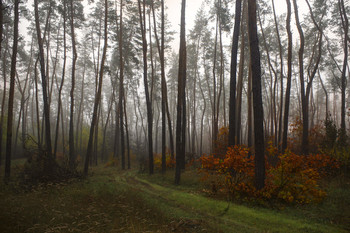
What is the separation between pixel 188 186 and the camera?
9320 mm

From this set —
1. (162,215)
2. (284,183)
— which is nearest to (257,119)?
(284,183)

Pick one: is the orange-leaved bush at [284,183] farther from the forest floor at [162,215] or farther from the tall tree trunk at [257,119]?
the forest floor at [162,215]

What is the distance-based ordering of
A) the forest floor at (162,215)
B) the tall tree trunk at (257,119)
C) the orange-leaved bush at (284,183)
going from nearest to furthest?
the forest floor at (162,215)
the orange-leaved bush at (284,183)
the tall tree trunk at (257,119)

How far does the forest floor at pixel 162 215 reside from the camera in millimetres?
4308

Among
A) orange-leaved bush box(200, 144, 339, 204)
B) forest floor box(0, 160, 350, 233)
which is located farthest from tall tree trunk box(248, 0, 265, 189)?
forest floor box(0, 160, 350, 233)

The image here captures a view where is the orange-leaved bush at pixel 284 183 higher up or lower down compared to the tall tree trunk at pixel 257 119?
lower down

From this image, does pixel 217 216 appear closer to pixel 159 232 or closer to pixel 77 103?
pixel 159 232

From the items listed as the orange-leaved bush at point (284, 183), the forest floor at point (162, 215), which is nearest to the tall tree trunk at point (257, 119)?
the orange-leaved bush at point (284, 183)

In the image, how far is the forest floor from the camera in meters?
4.31

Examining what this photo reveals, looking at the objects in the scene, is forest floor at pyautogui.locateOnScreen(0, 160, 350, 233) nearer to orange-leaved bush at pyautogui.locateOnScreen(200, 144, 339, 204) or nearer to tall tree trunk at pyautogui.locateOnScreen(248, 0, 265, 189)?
orange-leaved bush at pyautogui.locateOnScreen(200, 144, 339, 204)

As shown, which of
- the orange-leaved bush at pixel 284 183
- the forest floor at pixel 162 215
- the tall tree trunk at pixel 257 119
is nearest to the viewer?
the forest floor at pixel 162 215

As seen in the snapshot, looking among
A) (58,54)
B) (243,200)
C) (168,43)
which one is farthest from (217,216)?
(58,54)

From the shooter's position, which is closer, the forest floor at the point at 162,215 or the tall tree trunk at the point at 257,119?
the forest floor at the point at 162,215

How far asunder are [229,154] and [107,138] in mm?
22441
